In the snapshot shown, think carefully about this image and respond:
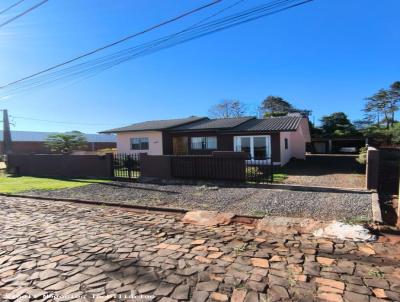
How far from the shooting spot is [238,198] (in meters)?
8.66

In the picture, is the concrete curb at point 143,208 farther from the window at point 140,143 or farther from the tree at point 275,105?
the tree at point 275,105

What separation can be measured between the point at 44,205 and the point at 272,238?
712 cm

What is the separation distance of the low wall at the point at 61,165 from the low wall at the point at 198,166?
8.71 ft

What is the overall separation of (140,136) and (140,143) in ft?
1.91

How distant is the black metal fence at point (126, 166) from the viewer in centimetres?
1376

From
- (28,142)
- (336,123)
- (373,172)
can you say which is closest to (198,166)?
(373,172)

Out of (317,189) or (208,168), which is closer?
(317,189)

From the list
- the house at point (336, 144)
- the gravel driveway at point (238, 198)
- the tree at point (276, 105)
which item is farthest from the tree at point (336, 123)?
the gravel driveway at point (238, 198)

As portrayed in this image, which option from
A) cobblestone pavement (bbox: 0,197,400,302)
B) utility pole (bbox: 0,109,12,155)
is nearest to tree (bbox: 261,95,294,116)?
utility pole (bbox: 0,109,12,155)

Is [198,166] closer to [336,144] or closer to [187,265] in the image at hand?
[187,265]

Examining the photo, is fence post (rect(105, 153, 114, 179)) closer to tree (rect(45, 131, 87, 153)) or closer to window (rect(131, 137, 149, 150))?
window (rect(131, 137, 149, 150))

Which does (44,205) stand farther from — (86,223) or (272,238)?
(272,238)

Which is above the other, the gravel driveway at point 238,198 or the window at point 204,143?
the window at point 204,143

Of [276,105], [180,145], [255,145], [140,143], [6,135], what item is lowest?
[255,145]
